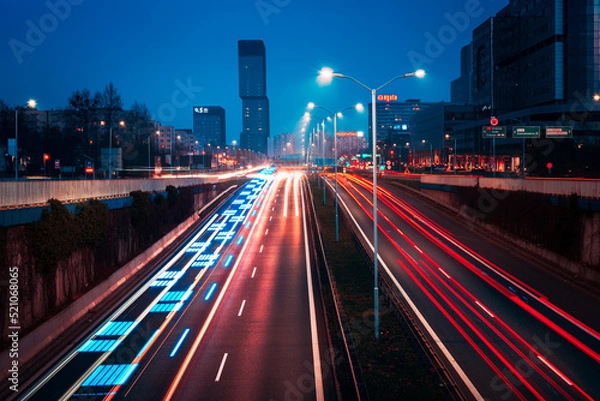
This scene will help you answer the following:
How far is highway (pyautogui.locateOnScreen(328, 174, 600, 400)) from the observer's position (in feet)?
53.7

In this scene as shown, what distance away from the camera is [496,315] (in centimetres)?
2319

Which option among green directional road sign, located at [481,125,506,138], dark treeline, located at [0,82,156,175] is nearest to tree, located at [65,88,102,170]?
dark treeline, located at [0,82,156,175]

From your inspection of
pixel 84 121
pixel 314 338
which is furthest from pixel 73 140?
pixel 314 338

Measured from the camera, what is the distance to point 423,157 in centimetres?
16012

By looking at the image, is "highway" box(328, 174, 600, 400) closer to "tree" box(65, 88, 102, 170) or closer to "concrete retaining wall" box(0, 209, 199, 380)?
"concrete retaining wall" box(0, 209, 199, 380)

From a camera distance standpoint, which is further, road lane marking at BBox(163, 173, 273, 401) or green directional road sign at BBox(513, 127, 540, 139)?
green directional road sign at BBox(513, 127, 540, 139)

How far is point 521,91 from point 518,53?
837 centimetres

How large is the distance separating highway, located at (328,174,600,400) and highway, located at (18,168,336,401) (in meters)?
4.88

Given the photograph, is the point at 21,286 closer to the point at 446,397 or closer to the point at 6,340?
the point at 6,340

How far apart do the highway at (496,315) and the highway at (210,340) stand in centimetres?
488

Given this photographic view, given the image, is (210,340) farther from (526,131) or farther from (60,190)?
(526,131)

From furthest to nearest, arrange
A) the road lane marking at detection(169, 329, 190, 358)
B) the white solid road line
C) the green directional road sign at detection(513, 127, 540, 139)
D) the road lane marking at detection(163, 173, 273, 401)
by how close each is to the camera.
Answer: the green directional road sign at detection(513, 127, 540, 139) < the road lane marking at detection(169, 329, 190, 358) < the road lane marking at detection(163, 173, 273, 401) < the white solid road line

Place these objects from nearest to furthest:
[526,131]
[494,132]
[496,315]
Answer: [496,315], [526,131], [494,132]

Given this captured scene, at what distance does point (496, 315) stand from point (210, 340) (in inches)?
493
